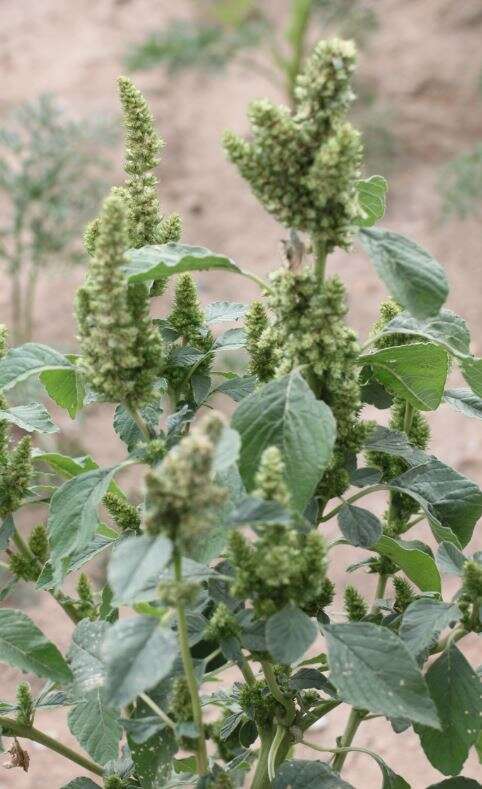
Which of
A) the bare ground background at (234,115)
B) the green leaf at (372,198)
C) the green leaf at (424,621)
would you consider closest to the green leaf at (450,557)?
the green leaf at (424,621)

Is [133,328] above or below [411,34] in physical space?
below

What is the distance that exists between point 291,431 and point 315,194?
0.43 feet

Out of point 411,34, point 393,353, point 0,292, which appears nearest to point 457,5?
point 411,34

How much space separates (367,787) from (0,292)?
76.6 inches

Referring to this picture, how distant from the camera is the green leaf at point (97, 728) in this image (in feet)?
2.16

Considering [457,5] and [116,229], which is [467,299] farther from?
[116,229]

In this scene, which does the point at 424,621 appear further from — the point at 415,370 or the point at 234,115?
the point at 234,115

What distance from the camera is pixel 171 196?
3344 mm

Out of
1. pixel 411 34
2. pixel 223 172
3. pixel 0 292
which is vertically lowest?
pixel 0 292

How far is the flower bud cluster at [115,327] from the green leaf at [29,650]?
0.16 m

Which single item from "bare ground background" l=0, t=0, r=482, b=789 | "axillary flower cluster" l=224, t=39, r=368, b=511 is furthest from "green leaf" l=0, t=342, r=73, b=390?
"bare ground background" l=0, t=0, r=482, b=789

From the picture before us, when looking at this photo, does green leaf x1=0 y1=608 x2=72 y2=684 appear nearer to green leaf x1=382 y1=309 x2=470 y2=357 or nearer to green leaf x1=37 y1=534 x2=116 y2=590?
green leaf x1=37 y1=534 x2=116 y2=590

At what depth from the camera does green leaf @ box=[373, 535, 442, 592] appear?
2.19 feet

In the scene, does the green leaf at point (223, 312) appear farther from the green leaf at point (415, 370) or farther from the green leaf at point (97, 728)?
the green leaf at point (97, 728)
